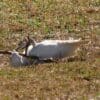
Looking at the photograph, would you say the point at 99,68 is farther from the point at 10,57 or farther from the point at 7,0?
the point at 7,0

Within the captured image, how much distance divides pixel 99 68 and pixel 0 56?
3.00m

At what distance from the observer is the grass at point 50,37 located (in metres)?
12.0

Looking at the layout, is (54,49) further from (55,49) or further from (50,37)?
(50,37)

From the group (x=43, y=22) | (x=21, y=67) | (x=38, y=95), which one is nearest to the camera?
(x=38, y=95)

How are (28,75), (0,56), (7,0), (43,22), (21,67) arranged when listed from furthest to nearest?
(7,0) → (43,22) → (0,56) → (21,67) → (28,75)

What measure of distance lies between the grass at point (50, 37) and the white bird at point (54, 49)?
428 mm

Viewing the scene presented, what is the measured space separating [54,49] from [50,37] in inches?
101

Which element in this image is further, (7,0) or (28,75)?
(7,0)

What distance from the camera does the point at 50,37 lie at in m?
16.8

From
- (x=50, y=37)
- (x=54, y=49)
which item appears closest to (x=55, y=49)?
(x=54, y=49)

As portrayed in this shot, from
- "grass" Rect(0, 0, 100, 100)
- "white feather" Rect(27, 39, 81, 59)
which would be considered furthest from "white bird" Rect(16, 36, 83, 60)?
"grass" Rect(0, 0, 100, 100)

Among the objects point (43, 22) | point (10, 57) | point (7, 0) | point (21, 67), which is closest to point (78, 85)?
point (21, 67)

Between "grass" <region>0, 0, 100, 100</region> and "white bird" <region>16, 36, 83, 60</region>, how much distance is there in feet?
1.40

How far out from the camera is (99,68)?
13320mm
